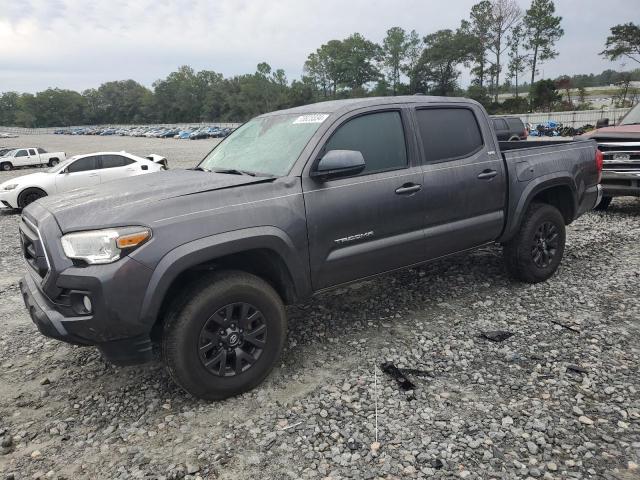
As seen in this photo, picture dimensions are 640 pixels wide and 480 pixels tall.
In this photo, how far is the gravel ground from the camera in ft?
8.40

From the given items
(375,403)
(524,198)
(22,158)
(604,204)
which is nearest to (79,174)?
(524,198)

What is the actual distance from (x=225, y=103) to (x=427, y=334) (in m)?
116

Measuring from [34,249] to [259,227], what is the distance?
139cm

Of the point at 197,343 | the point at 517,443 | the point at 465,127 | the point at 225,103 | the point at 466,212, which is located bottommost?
the point at 517,443

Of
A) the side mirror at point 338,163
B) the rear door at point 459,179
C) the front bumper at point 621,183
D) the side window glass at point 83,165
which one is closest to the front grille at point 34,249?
the side mirror at point 338,163

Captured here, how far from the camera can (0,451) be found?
2.74 m

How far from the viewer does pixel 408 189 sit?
371 centimetres

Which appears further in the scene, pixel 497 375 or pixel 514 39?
pixel 514 39

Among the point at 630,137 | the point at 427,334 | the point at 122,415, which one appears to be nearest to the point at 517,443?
the point at 427,334

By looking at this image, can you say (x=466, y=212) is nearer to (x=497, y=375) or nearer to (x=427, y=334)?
(x=427, y=334)

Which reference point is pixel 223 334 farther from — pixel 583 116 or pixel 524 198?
pixel 583 116

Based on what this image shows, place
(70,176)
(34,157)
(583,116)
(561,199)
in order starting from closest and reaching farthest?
(561,199) → (70,176) → (34,157) → (583,116)

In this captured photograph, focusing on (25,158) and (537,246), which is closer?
(537,246)

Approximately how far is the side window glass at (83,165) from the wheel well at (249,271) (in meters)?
11.2
